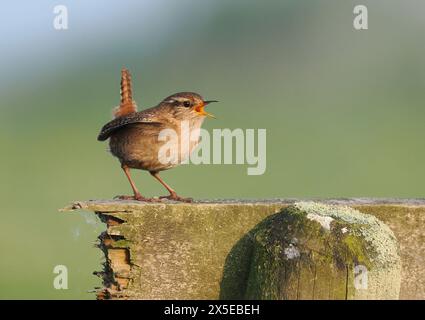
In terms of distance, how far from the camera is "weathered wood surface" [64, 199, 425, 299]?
4.46m

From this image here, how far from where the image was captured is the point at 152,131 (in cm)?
643

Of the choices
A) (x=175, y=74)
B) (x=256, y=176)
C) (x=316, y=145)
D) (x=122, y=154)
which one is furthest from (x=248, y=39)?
(x=122, y=154)

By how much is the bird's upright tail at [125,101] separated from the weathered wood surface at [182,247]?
110 inches

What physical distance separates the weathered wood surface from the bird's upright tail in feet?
9.18

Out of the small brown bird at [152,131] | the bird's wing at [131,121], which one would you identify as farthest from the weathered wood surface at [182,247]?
the bird's wing at [131,121]

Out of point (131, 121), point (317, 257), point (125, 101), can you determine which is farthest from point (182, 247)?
point (125, 101)

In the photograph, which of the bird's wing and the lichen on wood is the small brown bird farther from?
the lichen on wood

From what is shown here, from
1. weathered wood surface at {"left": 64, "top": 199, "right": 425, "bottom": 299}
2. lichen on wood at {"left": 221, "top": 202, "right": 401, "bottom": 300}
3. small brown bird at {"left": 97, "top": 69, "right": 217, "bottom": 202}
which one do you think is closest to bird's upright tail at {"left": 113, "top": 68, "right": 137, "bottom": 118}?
small brown bird at {"left": 97, "top": 69, "right": 217, "bottom": 202}

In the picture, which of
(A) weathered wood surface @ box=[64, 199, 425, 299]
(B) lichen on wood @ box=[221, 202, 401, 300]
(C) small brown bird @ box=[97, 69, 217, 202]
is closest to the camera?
(B) lichen on wood @ box=[221, 202, 401, 300]

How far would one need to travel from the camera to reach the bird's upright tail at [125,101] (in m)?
7.29

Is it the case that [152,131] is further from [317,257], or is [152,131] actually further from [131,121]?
[317,257]

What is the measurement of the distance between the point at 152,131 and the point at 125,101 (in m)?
0.98

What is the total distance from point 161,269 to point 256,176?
12092 mm
